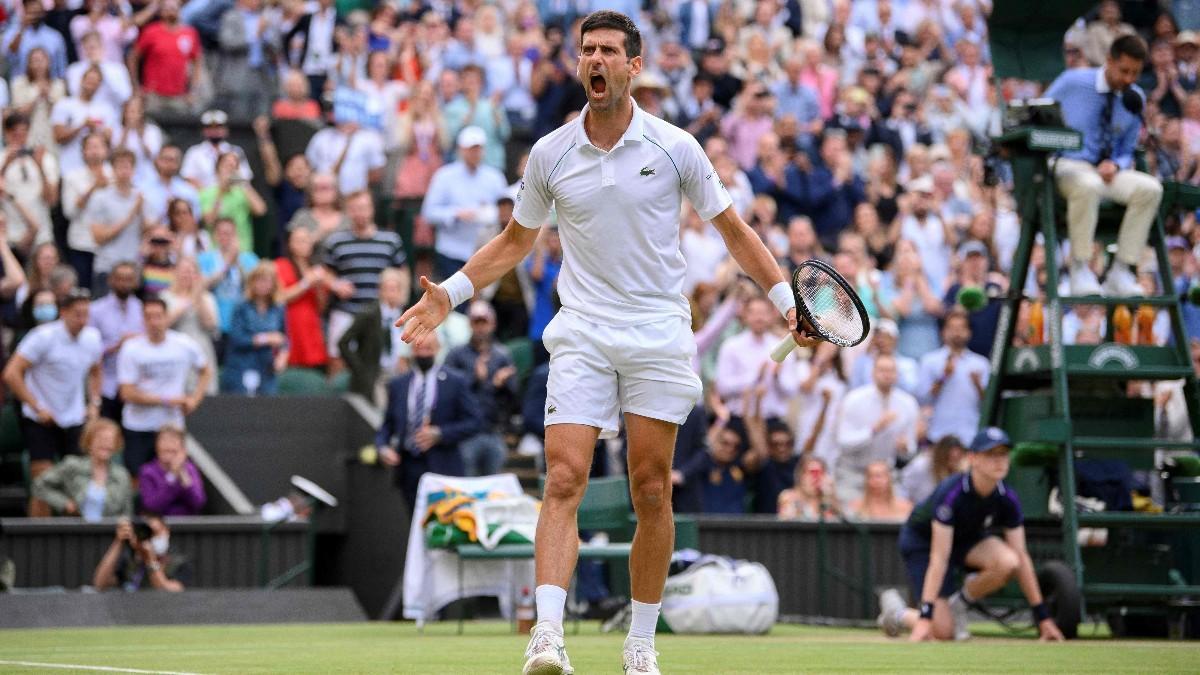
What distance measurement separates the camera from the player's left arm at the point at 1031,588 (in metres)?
12.7

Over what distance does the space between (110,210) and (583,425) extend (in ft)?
36.8

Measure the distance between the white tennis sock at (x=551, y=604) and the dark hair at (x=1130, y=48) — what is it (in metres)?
7.31

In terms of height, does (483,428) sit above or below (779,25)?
below

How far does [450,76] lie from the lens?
67.7ft

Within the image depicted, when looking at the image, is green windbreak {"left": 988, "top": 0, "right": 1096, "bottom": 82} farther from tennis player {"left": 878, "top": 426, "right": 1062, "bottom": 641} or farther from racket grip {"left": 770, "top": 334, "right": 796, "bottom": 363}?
racket grip {"left": 770, "top": 334, "right": 796, "bottom": 363}

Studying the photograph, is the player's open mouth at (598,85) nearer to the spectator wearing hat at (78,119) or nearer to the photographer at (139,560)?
the photographer at (139,560)

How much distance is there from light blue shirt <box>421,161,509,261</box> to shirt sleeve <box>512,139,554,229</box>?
35.7 ft

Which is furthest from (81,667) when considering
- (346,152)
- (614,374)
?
(346,152)

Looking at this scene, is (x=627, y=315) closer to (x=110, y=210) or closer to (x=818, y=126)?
(x=110, y=210)

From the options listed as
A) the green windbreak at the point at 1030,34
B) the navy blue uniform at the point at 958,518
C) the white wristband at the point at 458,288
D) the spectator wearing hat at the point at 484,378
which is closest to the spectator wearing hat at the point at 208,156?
the spectator wearing hat at the point at 484,378

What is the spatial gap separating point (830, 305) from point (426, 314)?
162 cm

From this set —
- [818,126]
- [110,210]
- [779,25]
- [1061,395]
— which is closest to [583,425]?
[1061,395]

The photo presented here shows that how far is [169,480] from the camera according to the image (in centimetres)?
1645

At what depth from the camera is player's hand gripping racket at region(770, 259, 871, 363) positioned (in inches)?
308
